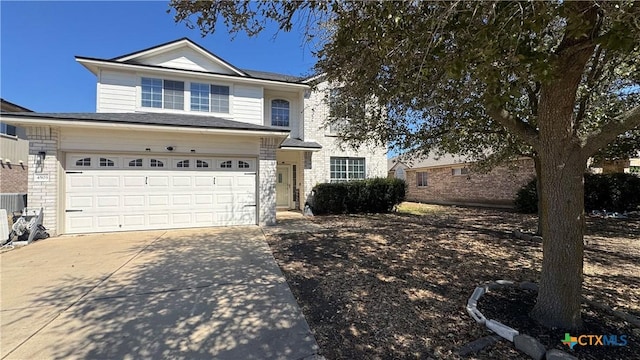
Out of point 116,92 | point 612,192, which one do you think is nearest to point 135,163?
point 116,92

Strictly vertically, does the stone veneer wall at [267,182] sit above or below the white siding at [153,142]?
below

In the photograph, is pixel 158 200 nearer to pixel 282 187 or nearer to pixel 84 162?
pixel 84 162

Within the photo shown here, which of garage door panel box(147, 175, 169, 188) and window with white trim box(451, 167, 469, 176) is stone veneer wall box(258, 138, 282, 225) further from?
window with white trim box(451, 167, 469, 176)

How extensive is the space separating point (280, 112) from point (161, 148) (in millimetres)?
6215

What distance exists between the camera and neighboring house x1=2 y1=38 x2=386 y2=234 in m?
8.00

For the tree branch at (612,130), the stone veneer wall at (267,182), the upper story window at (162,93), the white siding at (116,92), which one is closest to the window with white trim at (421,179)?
the stone veneer wall at (267,182)

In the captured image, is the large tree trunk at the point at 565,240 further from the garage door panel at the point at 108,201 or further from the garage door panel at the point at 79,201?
the garage door panel at the point at 79,201

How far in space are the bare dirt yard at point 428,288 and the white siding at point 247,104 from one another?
6.22m

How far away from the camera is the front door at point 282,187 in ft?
46.4

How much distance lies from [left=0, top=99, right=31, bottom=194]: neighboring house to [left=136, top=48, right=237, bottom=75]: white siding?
1036 centimetres

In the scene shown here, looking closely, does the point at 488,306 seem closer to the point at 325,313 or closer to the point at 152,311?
the point at 325,313

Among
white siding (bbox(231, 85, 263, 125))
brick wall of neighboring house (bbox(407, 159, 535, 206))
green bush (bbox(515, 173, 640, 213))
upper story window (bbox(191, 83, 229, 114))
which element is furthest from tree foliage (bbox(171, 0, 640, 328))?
brick wall of neighboring house (bbox(407, 159, 535, 206))

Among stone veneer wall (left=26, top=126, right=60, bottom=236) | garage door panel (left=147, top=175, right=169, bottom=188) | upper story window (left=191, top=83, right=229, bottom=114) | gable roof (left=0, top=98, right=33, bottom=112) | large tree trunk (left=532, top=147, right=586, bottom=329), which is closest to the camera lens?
large tree trunk (left=532, top=147, right=586, bottom=329)

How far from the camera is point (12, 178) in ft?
48.4
